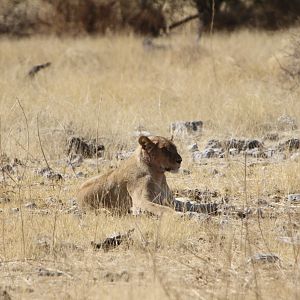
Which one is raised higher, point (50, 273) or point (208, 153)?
point (50, 273)

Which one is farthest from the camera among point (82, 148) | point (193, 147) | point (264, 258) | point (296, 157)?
point (193, 147)

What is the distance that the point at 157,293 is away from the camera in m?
4.88

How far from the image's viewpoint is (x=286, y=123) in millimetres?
11594

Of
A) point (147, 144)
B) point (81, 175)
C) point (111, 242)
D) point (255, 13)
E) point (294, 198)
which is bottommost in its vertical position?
point (255, 13)

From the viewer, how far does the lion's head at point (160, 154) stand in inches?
310

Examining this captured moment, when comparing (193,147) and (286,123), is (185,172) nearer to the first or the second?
(193,147)

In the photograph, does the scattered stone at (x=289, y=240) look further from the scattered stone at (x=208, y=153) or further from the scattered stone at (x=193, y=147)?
the scattered stone at (x=193, y=147)

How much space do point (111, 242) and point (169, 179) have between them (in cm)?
280

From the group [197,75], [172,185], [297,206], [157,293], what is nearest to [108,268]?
[157,293]

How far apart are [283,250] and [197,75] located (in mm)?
9818

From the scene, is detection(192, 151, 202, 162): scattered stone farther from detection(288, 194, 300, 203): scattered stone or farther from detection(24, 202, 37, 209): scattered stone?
detection(24, 202, 37, 209): scattered stone

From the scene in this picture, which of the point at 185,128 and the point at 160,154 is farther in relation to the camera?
the point at 185,128

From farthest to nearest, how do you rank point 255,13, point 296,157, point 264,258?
point 255,13
point 296,157
point 264,258

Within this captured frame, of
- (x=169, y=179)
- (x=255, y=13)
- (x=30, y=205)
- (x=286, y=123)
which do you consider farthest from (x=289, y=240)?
(x=255, y=13)
